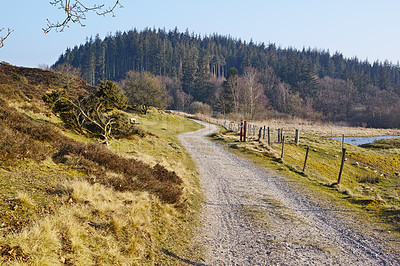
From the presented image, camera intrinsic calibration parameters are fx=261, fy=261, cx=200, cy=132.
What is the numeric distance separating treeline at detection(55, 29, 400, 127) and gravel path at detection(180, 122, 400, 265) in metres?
40.0

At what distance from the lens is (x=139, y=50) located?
454 ft

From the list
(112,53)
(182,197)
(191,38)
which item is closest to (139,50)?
(112,53)

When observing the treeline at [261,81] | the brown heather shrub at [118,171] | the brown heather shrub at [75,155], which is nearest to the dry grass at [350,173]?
the brown heather shrub at [118,171]

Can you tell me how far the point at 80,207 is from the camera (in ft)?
17.4

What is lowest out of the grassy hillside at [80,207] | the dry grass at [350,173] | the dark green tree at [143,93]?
the dry grass at [350,173]

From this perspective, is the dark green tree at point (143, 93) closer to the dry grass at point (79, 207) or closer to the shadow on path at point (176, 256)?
the dry grass at point (79, 207)

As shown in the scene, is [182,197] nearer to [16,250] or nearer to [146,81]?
[16,250]

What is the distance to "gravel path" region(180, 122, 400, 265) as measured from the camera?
5.59 metres

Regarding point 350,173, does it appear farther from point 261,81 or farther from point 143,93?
point 261,81

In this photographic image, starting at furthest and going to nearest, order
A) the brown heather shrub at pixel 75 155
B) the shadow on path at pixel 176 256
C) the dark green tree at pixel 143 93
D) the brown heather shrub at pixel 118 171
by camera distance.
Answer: the dark green tree at pixel 143 93, the brown heather shrub at pixel 118 171, the brown heather shrub at pixel 75 155, the shadow on path at pixel 176 256

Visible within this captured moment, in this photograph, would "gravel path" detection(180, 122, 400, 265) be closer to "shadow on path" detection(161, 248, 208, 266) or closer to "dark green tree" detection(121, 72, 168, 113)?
"shadow on path" detection(161, 248, 208, 266)

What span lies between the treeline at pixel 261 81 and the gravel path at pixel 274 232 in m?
40.0

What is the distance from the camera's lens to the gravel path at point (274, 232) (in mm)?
5590

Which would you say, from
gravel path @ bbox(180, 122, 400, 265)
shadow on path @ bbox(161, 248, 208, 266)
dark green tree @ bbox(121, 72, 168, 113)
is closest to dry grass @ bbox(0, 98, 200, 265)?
shadow on path @ bbox(161, 248, 208, 266)
